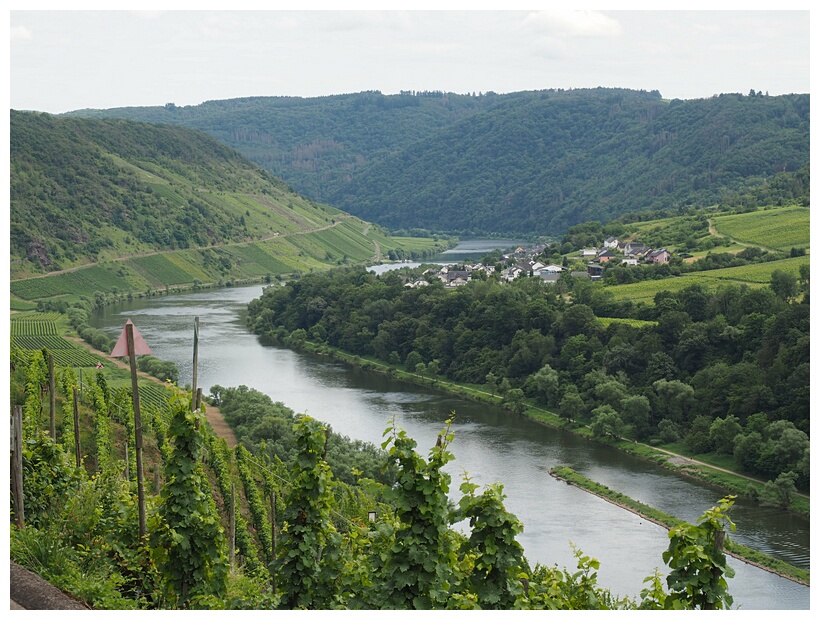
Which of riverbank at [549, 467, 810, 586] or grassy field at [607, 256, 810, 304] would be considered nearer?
riverbank at [549, 467, 810, 586]

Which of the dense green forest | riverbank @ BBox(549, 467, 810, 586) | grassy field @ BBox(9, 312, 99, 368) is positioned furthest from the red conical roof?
grassy field @ BBox(9, 312, 99, 368)

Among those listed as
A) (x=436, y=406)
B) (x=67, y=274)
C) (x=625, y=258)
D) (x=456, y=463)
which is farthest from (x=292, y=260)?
(x=456, y=463)

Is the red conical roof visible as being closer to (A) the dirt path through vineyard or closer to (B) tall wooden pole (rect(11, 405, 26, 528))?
(B) tall wooden pole (rect(11, 405, 26, 528))

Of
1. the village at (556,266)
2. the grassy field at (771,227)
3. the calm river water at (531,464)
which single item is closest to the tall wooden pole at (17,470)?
the calm river water at (531,464)

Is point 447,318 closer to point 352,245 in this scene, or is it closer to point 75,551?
point 75,551

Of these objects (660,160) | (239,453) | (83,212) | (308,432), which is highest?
(660,160)

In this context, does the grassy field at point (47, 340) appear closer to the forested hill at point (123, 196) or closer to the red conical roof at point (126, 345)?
the forested hill at point (123, 196)
